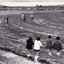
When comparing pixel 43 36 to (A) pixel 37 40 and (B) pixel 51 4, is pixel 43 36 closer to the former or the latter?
(A) pixel 37 40

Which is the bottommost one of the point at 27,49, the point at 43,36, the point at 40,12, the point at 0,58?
the point at 0,58

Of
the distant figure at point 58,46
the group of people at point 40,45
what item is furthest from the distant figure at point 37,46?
the distant figure at point 58,46

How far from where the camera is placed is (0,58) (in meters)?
1.57

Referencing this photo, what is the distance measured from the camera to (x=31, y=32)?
1557 millimetres

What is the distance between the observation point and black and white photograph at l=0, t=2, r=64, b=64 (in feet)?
4.99

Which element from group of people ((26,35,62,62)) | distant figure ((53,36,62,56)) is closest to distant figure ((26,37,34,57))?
group of people ((26,35,62,62))

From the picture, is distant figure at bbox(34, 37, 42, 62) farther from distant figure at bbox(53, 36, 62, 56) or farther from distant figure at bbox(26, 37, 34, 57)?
distant figure at bbox(53, 36, 62, 56)

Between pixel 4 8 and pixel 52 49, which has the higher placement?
pixel 4 8

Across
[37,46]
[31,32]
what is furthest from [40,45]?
[31,32]

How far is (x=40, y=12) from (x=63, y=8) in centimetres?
28

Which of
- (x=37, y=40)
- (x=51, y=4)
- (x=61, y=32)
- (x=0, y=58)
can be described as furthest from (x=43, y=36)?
(x=0, y=58)

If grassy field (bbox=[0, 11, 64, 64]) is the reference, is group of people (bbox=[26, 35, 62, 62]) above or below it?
below

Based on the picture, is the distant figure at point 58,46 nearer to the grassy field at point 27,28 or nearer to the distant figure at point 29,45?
the grassy field at point 27,28

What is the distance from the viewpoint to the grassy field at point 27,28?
5.11ft
